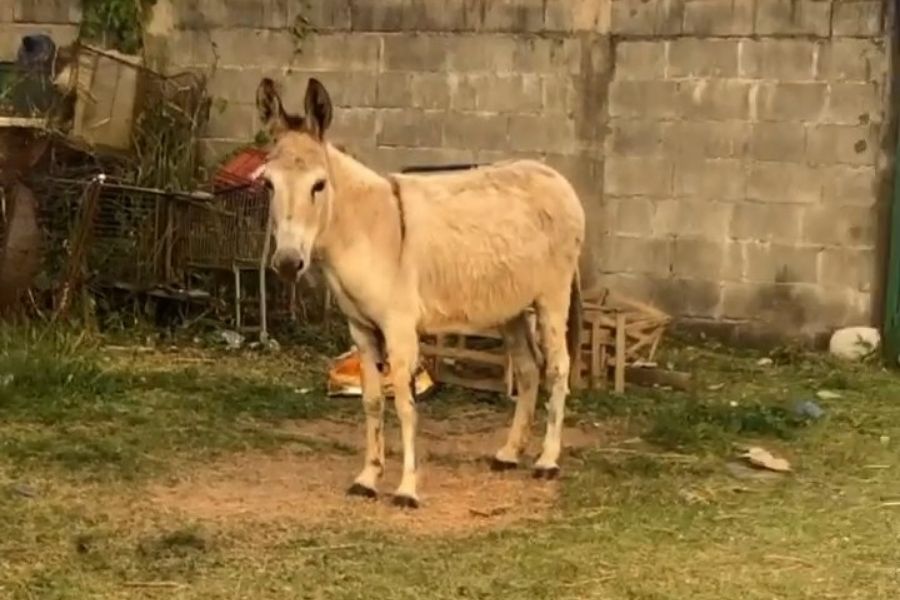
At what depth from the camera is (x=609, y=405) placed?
8414 mm

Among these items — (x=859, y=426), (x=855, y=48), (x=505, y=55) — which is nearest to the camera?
(x=859, y=426)

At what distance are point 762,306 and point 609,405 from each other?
210 cm

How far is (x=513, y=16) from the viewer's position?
412 inches

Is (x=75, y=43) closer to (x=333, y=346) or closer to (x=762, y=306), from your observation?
(x=333, y=346)

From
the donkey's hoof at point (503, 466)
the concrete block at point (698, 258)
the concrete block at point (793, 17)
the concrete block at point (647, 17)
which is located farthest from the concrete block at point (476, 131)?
the donkey's hoof at point (503, 466)

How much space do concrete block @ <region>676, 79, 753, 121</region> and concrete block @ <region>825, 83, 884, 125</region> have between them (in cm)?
53

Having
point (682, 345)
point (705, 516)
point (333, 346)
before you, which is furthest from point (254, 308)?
point (705, 516)

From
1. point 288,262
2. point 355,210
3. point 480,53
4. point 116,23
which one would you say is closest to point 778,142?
point 480,53

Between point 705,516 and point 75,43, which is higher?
point 75,43

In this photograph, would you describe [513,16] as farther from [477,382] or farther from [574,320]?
[574,320]

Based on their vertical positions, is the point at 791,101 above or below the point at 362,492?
above

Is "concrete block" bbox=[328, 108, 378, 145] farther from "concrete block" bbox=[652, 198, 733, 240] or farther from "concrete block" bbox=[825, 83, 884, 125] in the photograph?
"concrete block" bbox=[825, 83, 884, 125]

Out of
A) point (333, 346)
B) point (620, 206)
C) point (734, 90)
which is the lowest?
point (333, 346)

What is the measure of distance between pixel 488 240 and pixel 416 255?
16.6 inches
